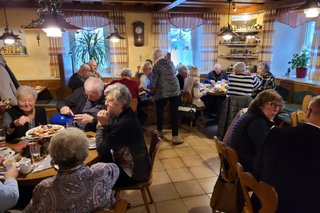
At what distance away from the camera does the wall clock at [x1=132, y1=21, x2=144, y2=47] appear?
19.2 feet

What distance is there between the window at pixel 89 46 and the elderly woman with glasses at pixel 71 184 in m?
4.73

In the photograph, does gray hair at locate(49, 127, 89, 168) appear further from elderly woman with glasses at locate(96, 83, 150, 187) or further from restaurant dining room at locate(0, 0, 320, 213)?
elderly woman with glasses at locate(96, 83, 150, 187)

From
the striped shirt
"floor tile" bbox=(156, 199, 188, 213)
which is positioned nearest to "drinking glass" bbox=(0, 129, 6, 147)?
"floor tile" bbox=(156, 199, 188, 213)

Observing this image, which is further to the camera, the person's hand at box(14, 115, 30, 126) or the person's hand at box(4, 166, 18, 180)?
the person's hand at box(14, 115, 30, 126)

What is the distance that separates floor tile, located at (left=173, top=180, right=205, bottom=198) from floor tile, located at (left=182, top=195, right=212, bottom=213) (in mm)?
68

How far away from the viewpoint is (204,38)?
630 centimetres

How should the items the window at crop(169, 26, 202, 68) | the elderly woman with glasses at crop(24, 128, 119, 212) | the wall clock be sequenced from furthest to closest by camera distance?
the window at crop(169, 26, 202, 68)
the wall clock
the elderly woman with glasses at crop(24, 128, 119, 212)

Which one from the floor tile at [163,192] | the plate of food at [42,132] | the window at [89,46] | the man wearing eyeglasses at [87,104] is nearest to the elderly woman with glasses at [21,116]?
the plate of food at [42,132]

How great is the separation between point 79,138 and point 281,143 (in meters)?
1.05

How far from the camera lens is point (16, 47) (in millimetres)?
5305

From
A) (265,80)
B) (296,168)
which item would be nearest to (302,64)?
(265,80)

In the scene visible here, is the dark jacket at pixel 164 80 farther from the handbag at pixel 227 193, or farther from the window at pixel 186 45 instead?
the window at pixel 186 45

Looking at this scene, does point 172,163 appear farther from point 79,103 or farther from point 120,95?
point 120,95

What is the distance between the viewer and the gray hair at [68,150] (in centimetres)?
117
